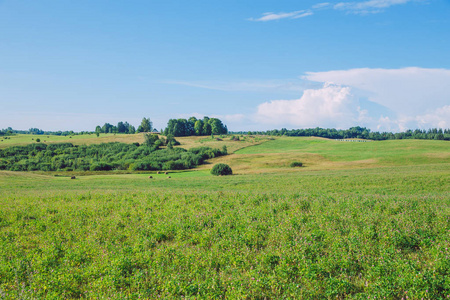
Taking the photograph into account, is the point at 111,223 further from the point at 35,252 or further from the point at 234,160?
the point at 234,160

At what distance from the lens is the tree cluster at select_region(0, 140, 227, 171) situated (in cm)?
8612

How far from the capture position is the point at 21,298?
277 inches

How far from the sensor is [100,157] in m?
111

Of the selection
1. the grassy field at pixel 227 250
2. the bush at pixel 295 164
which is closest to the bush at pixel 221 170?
the bush at pixel 295 164

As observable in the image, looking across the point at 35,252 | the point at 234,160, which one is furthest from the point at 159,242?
the point at 234,160

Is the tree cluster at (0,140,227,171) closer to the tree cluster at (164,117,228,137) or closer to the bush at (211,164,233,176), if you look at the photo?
the bush at (211,164,233,176)

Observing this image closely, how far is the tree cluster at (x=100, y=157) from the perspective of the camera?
8612 centimetres

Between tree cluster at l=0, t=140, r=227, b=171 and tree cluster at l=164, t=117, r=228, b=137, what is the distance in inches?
1376

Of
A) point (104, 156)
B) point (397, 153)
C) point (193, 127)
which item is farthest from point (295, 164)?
point (193, 127)

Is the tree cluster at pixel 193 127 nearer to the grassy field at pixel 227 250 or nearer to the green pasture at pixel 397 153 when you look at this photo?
the green pasture at pixel 397 153

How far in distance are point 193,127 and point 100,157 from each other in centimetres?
6648

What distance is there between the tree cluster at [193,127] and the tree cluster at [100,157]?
35.0 metres

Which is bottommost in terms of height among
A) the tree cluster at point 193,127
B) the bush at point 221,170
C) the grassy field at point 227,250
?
the bush at point 221,170

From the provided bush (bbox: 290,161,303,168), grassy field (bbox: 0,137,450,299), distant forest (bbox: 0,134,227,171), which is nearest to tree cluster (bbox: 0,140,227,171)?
distant forest (bbox: 0,134,227,171)
